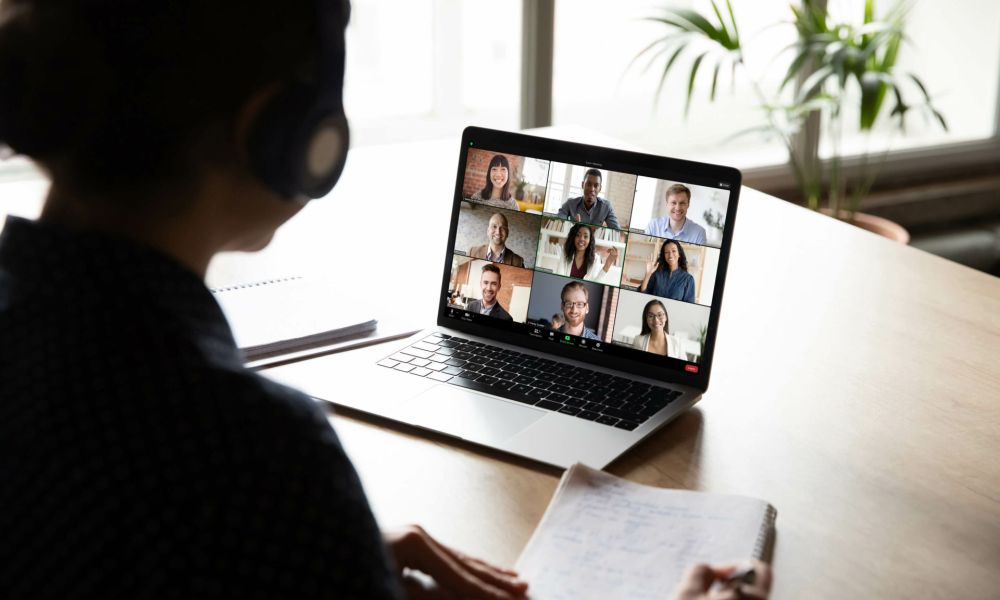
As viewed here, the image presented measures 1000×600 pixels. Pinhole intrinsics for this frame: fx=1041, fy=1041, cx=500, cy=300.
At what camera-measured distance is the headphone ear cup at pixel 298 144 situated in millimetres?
636

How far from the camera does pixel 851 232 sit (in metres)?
1.69

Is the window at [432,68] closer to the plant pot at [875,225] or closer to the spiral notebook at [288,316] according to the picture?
the plant pot at [875,225]

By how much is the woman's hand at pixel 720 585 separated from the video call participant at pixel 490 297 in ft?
1.59

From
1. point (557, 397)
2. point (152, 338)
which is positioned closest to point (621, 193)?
point (557, 397)

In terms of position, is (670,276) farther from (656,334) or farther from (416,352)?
(416,352)

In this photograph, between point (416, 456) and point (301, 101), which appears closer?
point (301, 101)

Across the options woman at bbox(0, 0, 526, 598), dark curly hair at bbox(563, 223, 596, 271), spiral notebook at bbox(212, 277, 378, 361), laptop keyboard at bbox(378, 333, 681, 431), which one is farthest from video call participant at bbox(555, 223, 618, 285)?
woman at bbox(0, 0, 526, 598)

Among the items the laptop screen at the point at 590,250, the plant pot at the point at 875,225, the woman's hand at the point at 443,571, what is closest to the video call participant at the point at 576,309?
the laptop screen at the point at 590,250

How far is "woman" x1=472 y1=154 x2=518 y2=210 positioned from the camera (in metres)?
1.23

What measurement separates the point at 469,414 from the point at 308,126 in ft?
1.52

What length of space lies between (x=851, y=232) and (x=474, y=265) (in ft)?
2.47

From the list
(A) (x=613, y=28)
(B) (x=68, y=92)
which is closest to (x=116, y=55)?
(B) (x=68, y=92)

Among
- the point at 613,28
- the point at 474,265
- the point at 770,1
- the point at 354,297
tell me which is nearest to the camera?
the point at 474,265

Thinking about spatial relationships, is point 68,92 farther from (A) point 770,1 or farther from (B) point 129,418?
(A) point 770,1
